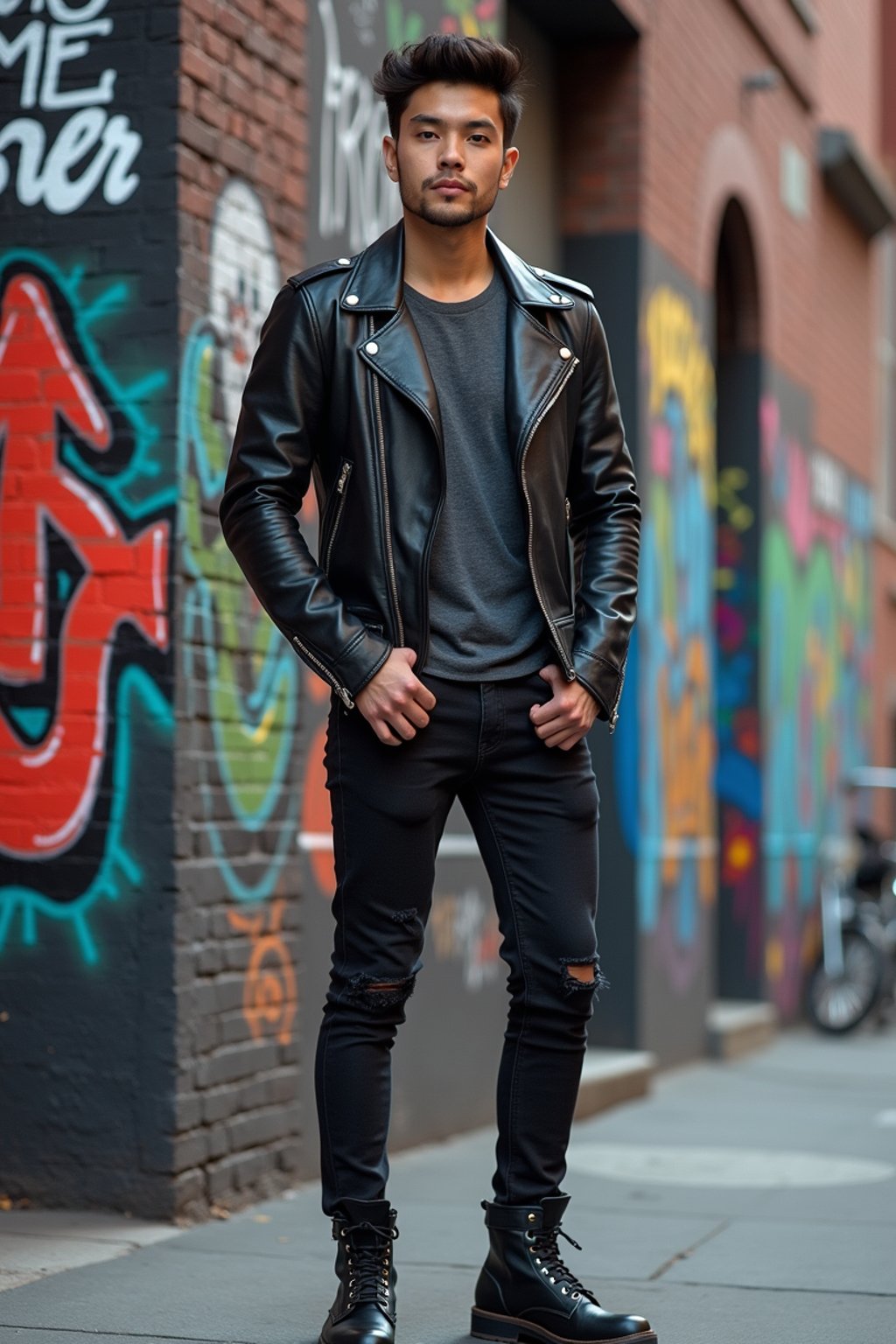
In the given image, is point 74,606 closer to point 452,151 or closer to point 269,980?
point 269,980

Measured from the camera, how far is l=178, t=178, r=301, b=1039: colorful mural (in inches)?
198

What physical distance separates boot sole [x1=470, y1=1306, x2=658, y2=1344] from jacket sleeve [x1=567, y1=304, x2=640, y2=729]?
111 centimetres

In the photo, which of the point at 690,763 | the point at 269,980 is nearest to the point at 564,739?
the point at 269,980

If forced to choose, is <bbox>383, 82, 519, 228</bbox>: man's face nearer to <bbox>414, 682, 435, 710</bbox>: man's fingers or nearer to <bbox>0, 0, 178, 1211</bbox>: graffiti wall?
<bbox>414, 682, 435, 710</bbox>: man's fingers

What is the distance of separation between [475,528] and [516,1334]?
1466mm

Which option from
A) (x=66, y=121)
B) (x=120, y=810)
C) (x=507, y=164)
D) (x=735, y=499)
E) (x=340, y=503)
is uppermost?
(x=66, y=121)

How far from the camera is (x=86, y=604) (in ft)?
16.4

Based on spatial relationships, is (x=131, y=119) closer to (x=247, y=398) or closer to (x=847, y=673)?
(x=247, y=398)

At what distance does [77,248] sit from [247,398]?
1.56 m

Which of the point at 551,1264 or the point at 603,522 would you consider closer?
the point at 551,1264

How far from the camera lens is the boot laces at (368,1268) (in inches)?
140

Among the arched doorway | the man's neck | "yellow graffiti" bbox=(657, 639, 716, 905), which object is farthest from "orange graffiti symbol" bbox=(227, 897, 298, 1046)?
the arched doorway

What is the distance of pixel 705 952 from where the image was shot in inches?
387

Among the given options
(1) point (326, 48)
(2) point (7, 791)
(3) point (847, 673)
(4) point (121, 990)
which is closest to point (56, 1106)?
(4) point (121, 990)
